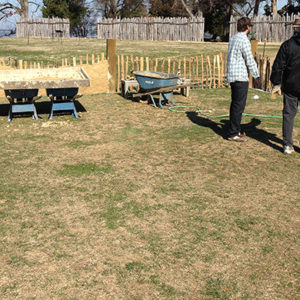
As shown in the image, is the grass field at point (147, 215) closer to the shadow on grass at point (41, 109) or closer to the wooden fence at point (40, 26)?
the shadow on grass at point (41, 109)

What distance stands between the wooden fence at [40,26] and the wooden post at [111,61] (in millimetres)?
26506

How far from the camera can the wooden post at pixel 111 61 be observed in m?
13.7

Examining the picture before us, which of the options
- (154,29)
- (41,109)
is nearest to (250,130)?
(41,109)

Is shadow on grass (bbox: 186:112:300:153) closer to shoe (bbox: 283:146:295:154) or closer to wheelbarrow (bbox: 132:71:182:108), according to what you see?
shoe (bbox: 283:146:295:154)

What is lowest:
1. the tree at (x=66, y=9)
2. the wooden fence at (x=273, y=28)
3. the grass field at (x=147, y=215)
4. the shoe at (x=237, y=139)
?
the grass field at (x=147, y=215)

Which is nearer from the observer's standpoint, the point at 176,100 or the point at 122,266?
the point at 122,266

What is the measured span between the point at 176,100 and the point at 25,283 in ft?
31.1

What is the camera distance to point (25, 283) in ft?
12.7

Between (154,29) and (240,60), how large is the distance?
2944 centimetres

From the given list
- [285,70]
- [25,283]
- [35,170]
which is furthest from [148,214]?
[285,70]

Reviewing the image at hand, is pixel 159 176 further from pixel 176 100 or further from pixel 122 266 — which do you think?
pixel 176 100

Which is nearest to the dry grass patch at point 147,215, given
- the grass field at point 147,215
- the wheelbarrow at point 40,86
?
the grass field at point 147,215

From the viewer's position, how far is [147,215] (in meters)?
5.19

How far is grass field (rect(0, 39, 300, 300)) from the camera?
3.93 m
